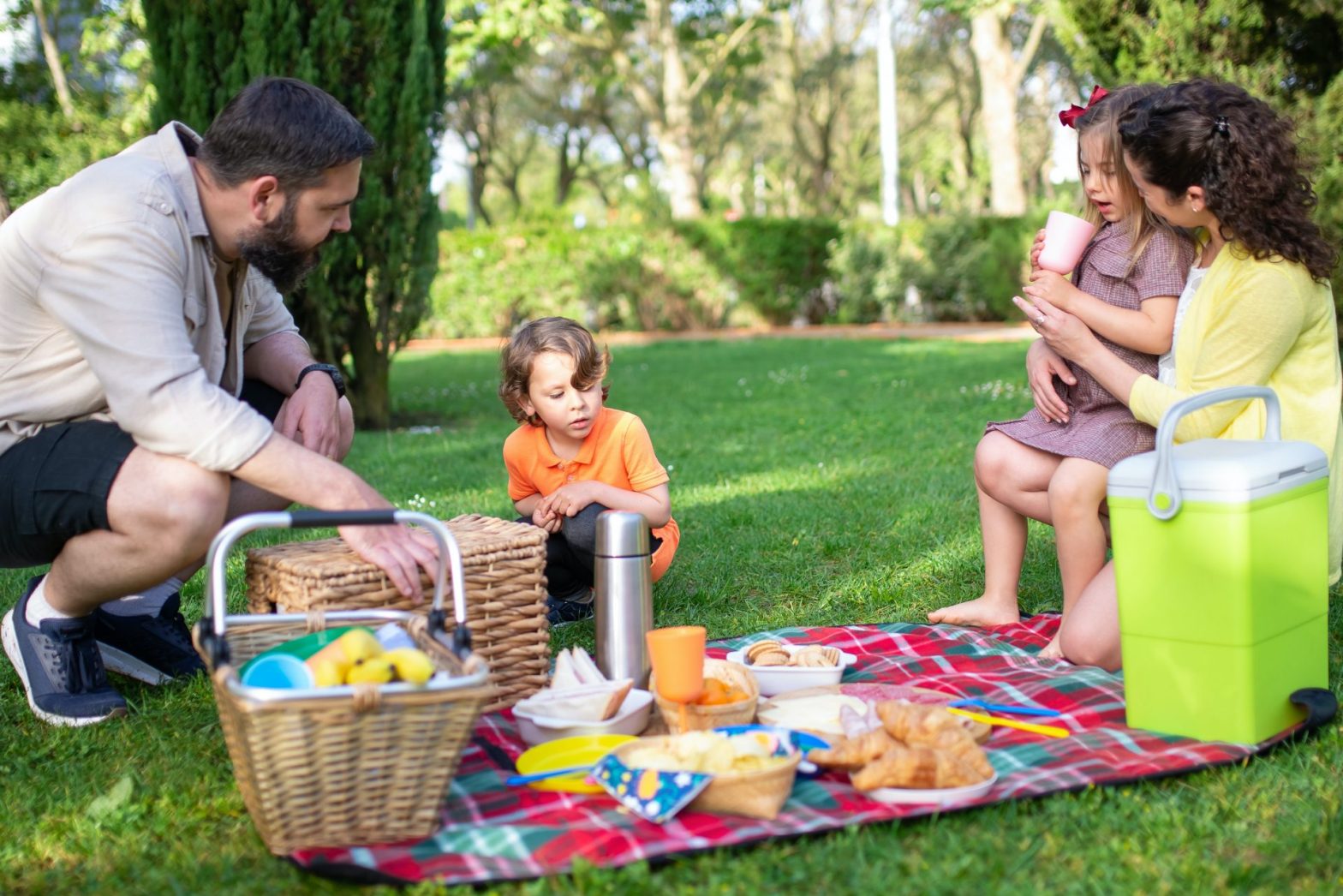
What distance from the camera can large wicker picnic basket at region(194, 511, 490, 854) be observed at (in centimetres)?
199

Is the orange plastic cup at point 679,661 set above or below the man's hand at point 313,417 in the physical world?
below

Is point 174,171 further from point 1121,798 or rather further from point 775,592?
point 1121,798

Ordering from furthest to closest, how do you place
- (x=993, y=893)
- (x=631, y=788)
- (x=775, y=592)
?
(x=775, y=592), (x=631, y=788), (x=993, y=893)

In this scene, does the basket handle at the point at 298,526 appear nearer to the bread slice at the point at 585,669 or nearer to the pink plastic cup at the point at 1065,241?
the bread slice at the point at 585,669

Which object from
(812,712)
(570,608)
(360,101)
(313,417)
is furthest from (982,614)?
(360,101)

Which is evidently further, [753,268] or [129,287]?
[753,268]

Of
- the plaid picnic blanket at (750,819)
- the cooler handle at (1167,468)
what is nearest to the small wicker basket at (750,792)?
the plaid picnic blanket at (750,819)

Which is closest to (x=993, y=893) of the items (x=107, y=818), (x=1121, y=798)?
(x=1121, y=798)

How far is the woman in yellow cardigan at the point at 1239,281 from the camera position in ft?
9.25

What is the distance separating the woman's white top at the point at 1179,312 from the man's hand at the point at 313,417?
2.10 meters

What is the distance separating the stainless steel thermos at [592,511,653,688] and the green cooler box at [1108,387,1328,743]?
1066mm

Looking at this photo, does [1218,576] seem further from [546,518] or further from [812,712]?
[546,518]

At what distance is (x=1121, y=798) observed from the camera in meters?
2.29

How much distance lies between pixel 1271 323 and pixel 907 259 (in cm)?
1476
